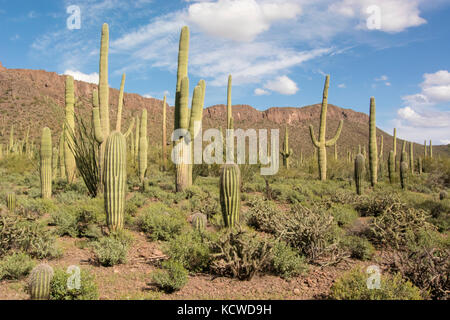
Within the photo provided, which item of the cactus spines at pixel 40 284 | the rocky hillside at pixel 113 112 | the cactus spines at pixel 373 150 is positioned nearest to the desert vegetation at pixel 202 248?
the cactus spines at pixel 40 284

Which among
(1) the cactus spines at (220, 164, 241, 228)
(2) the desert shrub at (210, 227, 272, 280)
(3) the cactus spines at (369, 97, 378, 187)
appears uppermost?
(3) the cactus spines at (369, 97, 378, 187)

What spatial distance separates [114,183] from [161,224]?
1.42 m

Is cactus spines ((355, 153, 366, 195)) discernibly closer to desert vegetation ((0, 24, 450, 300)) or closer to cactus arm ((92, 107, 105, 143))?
desert vegetation ((0, 24, 450, 300))

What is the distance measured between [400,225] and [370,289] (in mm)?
4079

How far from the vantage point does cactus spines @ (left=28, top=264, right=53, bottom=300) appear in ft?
13.7

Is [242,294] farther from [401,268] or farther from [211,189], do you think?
[211,189]

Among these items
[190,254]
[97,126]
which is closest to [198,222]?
[190,254]

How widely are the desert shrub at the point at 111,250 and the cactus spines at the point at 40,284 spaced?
147 centimetres

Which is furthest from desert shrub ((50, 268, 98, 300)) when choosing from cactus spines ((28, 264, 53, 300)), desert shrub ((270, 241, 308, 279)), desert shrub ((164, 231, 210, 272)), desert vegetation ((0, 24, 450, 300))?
desert shrub ((270, 241, 308, 279))

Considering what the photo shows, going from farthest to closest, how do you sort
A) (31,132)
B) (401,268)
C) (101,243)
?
1. (31,132)
2. (101,243)
3. (401,268)

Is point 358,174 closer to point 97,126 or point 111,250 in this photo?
point 97,126

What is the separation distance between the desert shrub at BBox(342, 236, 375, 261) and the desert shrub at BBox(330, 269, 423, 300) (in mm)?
1902

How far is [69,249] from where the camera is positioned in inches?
257
